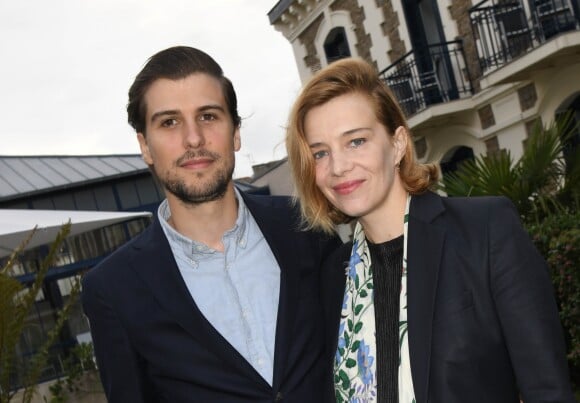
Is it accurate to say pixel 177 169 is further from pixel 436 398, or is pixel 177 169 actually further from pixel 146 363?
pixel 436 398

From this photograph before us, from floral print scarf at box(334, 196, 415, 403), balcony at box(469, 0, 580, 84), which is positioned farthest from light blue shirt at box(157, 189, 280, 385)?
balcony at box(469, 0, 580, 84)

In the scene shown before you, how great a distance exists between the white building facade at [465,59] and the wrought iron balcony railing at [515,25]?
15mm

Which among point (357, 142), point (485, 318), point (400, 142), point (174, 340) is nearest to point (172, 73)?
point (357, 142)

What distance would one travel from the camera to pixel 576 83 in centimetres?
1059

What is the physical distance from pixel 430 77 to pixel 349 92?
1059 cm

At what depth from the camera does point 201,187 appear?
284 centimetres

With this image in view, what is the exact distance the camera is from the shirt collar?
9.59 feet

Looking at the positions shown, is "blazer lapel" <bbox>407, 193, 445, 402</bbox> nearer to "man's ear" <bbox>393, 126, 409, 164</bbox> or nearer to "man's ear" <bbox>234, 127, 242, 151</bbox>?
"man's ear" <bbox>393, 126, 409, 164</bbox>

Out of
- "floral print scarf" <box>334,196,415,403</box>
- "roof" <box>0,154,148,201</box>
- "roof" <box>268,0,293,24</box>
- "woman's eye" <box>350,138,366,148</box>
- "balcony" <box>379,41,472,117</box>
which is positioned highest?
"roof" <box>268,0,293,24</box>

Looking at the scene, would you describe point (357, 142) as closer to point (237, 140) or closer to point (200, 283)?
point (237, 140)

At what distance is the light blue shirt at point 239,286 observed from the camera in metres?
2.77

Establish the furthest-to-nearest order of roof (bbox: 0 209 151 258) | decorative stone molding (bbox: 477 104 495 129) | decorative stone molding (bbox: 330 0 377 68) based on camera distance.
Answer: decorative stone molding (bbox: 330 0 377 68)
decorative stone molding (bbox: 477 104 495 129)
roof (bbox: 0 209 151 258)

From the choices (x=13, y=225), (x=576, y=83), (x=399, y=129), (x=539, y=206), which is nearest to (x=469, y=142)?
(x=576, y=83)

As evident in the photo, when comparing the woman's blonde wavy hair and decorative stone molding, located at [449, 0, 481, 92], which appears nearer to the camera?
the woman's blonde wavy hair
